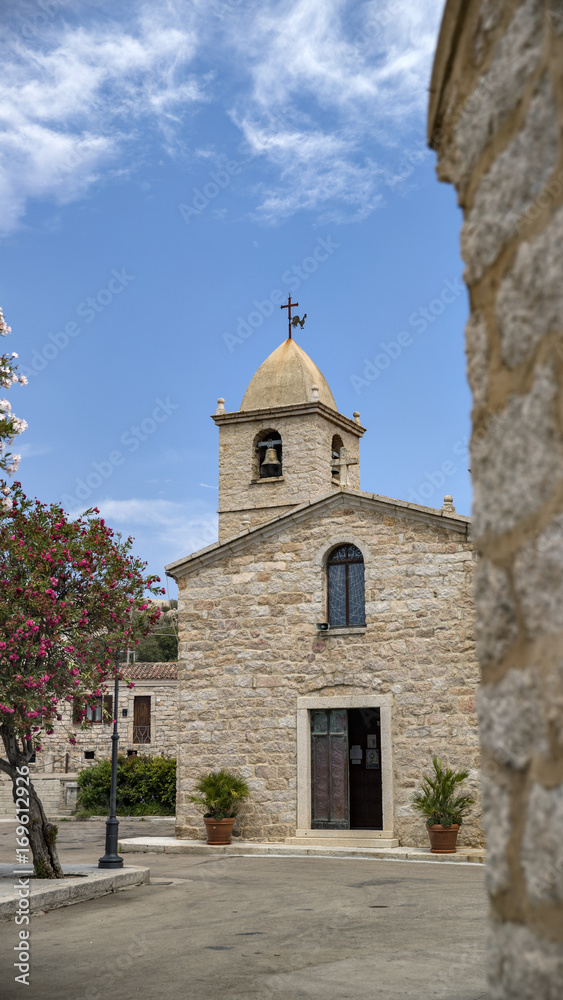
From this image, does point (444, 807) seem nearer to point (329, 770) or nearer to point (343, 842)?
point (343, 842)

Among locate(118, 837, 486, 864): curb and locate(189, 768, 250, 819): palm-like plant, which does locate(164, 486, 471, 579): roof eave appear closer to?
locate(189, 768, 250, 819): palm-like plant

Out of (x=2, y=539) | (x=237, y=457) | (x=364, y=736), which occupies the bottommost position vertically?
(x=364, y=736)


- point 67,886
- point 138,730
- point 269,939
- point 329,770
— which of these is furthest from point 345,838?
point 138,730

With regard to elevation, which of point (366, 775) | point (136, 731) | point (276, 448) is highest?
point (276, 448)

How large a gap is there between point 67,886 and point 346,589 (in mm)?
8189

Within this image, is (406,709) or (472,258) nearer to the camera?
(472,258)

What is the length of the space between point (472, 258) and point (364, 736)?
17.0m

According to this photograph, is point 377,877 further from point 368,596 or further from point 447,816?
point 368,596

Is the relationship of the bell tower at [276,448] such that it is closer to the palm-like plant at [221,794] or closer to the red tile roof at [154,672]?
the red tile roof at [154,672]

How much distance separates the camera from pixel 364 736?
18375 mm

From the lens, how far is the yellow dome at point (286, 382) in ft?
92.4

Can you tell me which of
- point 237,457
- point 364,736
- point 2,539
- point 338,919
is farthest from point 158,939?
point 237,457

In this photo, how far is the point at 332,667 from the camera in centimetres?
1733

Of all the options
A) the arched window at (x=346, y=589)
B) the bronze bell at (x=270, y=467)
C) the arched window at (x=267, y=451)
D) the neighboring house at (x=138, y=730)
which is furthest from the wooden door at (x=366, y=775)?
the neighboring house at (x=138, y=730)
